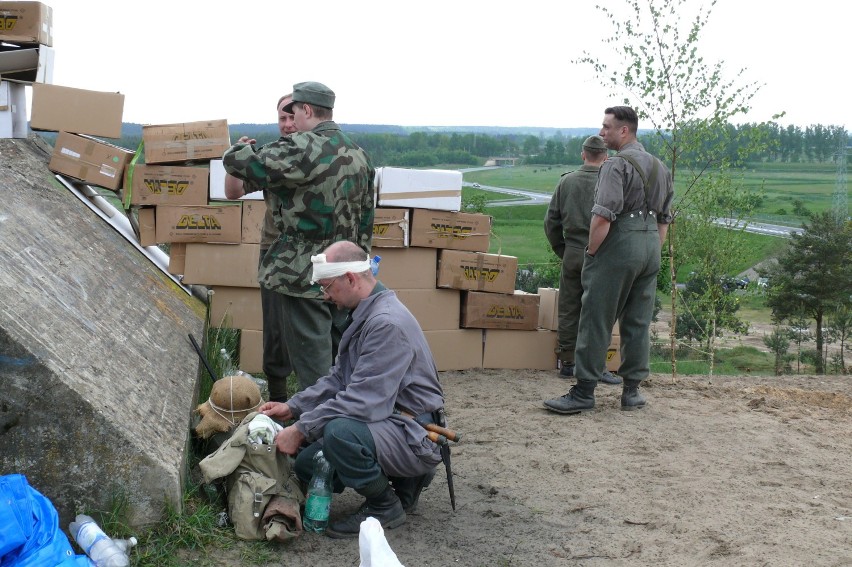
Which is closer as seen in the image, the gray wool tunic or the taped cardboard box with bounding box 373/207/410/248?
the gray wool tunic

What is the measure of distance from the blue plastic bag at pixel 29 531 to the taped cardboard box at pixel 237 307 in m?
3.99

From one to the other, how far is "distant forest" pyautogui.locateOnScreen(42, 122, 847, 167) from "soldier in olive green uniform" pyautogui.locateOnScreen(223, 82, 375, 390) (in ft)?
3.23

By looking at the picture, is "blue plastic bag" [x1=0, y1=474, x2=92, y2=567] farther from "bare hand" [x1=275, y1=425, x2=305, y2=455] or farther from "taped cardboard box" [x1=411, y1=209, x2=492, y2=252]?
"taped cardboard box" [x1=411, y1=209, x2=492, y2=252]

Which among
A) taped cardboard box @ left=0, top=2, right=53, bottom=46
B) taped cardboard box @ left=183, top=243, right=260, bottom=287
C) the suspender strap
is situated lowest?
taped cardboard box @ left=183, top=243, right=260, bottom=287

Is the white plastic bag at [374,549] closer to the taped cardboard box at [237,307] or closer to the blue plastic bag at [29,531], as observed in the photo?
the blue plastic bag at [29,531]

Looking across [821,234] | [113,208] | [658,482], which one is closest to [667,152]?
[658,482]

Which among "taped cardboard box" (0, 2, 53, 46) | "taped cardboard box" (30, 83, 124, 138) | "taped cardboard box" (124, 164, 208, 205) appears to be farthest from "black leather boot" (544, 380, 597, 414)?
"taped cardboard box" (0, 2, 53, 46)

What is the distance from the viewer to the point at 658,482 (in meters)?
5.05

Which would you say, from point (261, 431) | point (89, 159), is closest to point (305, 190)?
point (261, 431)

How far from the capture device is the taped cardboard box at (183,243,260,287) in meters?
7.38

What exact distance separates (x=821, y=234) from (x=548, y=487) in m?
27.1

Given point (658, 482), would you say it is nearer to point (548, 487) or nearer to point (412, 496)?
point (548, 487)

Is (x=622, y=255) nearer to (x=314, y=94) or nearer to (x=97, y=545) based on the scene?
(x=314, y=94)

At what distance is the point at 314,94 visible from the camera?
507 centimetres
